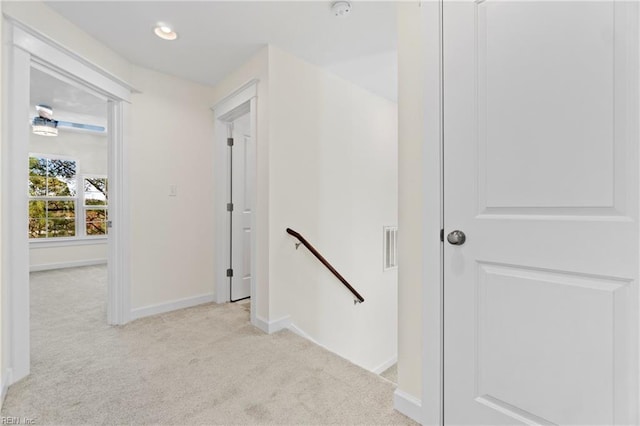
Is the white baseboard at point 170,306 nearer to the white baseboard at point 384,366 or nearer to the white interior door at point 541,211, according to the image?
the white baseboard at point 384,366

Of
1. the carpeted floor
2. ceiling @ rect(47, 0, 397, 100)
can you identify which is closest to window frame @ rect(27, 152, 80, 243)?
the carpeted floor

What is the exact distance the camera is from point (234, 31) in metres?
2.26

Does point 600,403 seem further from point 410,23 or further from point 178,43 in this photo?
point 178,43

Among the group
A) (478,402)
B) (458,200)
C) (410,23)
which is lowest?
(478,402)

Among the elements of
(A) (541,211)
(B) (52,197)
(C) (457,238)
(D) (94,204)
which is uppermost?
(B) (52,197)

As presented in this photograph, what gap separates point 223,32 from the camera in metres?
2.26

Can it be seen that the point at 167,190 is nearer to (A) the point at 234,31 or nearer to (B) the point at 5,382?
(A) the point at 234,31

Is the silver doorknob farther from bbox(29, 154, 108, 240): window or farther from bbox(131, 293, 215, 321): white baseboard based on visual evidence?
bbox(29, 154, 108, 240): window

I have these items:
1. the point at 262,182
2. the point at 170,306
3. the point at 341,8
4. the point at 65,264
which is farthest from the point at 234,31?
the point at 65,264

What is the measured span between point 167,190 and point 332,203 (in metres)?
1.67

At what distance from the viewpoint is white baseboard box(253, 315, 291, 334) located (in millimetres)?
2467

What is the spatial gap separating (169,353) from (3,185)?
4.70 feet

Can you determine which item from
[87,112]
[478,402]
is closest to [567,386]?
[478,402]

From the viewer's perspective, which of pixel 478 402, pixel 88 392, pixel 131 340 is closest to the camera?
pixel 478 402
